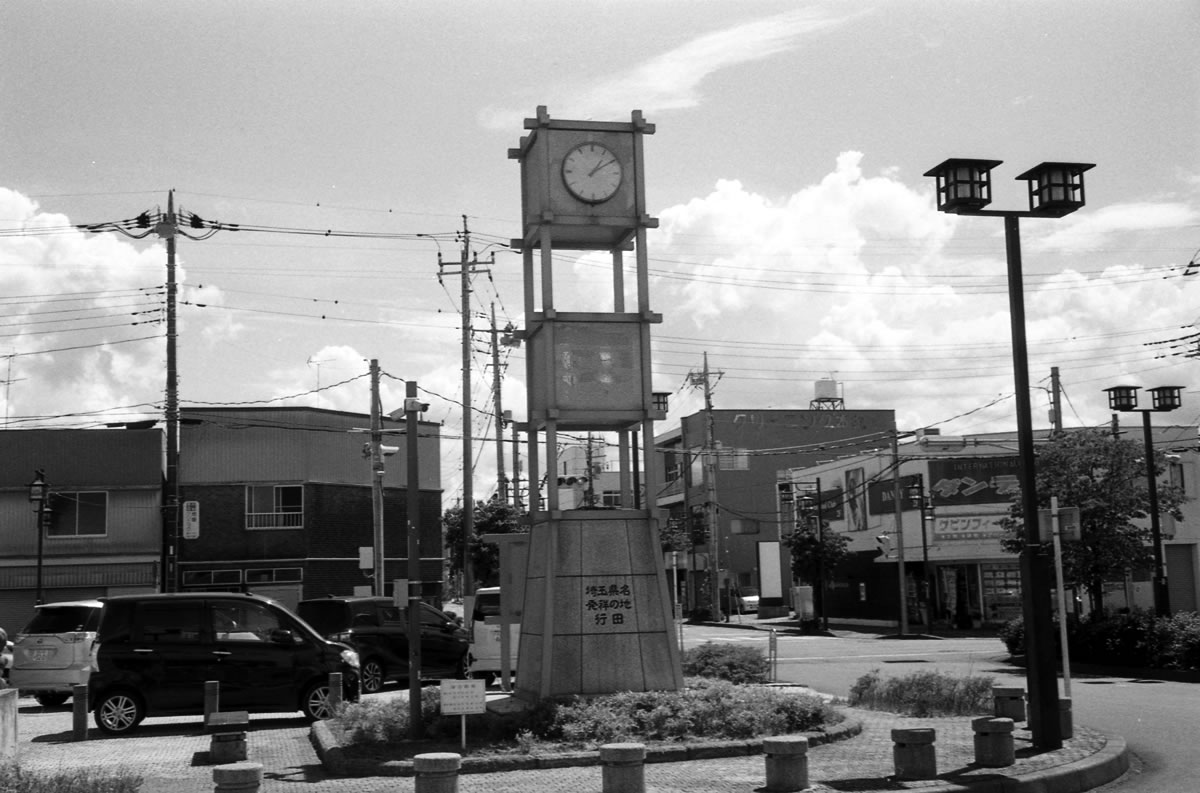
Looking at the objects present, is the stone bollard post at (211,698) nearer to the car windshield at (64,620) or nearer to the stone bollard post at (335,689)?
the stone bollard post at (335,689)

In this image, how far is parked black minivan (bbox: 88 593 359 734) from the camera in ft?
58.4

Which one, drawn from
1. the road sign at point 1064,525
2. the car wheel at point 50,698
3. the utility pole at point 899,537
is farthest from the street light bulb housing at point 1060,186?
the utility pole at point 899,537

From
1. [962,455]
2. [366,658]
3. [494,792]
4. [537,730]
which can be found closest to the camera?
[494,792]

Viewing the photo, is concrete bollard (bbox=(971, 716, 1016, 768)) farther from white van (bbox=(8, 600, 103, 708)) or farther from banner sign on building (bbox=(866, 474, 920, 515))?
banner sign on building (bbox=(866, 474, 920, 515))

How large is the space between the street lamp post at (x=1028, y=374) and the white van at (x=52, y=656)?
15423 millimetres

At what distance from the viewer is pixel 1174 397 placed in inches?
1226

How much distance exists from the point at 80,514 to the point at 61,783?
115 feet

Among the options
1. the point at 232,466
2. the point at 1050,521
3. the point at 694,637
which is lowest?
the point at 694,637

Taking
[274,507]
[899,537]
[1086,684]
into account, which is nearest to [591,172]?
[1086,684]

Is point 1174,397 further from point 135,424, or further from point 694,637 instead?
point 135,424

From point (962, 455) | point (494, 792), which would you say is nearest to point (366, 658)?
point (494, 792)

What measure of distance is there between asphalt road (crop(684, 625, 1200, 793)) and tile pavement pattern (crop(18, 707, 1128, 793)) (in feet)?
1.87

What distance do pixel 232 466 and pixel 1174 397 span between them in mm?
30036

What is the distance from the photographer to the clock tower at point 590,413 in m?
16.3
